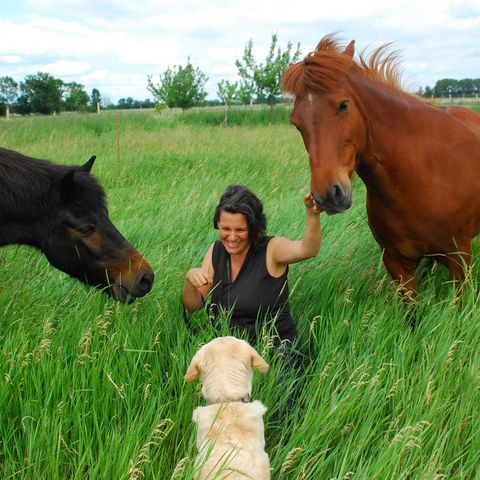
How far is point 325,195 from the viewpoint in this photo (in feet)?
9.16

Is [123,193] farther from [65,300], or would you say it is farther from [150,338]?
[150,338]

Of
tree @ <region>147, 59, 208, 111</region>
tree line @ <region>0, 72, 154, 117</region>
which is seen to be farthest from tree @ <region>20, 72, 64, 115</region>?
tree @ <region>147, 59, 208, 111</region>

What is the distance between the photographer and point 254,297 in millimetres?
2922

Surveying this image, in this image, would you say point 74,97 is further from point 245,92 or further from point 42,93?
point 245,92

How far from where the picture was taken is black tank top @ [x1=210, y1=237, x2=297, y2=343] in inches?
115

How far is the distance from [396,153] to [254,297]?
4.76ft

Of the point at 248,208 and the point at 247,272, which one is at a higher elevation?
the point at 248,208

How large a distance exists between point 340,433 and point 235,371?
1.86ft

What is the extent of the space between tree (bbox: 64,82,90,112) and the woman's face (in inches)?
2452

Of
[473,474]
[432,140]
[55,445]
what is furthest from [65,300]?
[432,140]

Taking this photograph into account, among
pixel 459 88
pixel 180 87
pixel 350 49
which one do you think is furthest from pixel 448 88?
pixel 350 49

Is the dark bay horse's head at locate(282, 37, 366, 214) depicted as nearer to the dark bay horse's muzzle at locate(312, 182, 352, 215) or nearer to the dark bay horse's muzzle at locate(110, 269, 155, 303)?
the dark bay horse's muzzle at locate(312, 182, 352, 215)

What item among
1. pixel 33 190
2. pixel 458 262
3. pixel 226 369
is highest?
pixel 33 190

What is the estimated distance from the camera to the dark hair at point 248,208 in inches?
113
